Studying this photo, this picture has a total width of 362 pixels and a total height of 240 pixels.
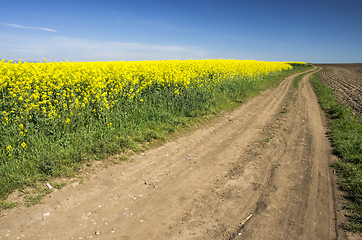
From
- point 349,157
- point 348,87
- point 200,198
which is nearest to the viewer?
point 200,198

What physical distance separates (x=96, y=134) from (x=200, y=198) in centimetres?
352

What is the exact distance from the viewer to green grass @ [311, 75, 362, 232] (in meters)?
3.57

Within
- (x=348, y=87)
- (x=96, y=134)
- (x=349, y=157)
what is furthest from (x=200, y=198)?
(x=348, y=87)

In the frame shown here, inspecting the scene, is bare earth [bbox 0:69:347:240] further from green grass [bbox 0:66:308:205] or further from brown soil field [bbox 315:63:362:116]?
brown soil field [bbox 315:63:362:116]

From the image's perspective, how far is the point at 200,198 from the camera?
13.1 feet

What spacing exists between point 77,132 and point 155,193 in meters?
3.03

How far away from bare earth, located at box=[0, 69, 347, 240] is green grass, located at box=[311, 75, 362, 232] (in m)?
0.23

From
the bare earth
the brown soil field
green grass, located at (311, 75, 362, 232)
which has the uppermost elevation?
the brown soil field

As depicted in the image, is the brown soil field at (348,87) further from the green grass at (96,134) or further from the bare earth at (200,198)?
the green grass at (96,134)

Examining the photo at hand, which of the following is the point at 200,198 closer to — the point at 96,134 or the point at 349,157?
the point at 96,134

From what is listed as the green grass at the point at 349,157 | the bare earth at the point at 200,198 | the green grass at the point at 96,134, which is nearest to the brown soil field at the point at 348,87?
the green grass at the point at 349,157

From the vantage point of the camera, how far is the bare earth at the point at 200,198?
3213mm

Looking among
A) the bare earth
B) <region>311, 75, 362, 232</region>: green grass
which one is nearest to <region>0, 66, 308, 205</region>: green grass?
the bare earth

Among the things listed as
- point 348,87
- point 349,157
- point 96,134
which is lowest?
point 349,157
